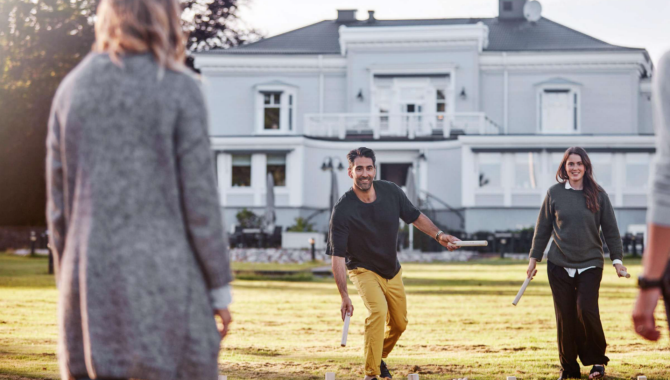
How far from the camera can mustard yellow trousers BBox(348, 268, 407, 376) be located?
24.4 feet

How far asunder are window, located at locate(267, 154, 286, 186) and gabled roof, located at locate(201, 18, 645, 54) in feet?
18.1

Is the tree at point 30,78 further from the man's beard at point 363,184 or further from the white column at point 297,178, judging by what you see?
the man's beard at point 363,184

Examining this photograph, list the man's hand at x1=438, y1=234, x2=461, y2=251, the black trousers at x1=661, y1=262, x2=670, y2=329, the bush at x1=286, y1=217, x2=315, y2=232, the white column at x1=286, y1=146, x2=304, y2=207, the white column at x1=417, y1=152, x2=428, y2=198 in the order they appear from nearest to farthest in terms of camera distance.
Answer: the black trousers at x1=661, y1=262, x2=670, y2=329 < the man's hand at x1=438, y1=234, x2=461, y2=251 < the bush at x1=286, y1=217, x2=315, y2=232 < the white column at x1=286, y1=146, x2=304, y2=207 < the white column at x1=417, y1=152, x2=428, y2=198

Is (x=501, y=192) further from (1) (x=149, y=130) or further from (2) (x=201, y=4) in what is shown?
(1) (x=149, y=130)

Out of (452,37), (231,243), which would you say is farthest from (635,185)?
(231,243)

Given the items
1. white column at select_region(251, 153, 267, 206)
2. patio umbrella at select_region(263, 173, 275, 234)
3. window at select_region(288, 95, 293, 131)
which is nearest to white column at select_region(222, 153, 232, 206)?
white column at select_region(251, 153, 267, 206)

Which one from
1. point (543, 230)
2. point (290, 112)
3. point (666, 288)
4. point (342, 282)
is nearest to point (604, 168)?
point (290, 112)

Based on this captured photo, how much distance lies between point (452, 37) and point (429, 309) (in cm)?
2588

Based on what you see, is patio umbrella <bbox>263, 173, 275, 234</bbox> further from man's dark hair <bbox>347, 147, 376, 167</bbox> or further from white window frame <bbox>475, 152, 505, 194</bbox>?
man's dark hair <bbox>347, 147, 376, 167</bbox>

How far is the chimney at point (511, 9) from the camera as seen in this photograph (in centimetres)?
4453

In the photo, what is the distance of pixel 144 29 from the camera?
319 cm

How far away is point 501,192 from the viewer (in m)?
36.6

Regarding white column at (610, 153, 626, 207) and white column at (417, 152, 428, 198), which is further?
white column at (417, 152, 428, 198)

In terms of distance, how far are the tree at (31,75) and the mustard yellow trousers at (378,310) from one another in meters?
27.5
